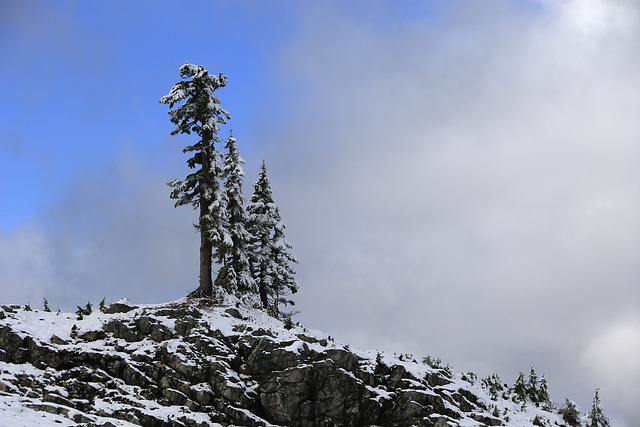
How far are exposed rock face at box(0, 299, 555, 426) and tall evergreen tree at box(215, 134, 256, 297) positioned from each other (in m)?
7.38

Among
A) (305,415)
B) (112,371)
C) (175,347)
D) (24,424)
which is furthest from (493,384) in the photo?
(24,424)

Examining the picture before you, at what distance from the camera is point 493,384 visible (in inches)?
1303

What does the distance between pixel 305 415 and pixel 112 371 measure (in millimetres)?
9263

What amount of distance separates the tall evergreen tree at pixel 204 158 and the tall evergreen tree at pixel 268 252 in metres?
4.68

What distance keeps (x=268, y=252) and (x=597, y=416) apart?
2387 cm

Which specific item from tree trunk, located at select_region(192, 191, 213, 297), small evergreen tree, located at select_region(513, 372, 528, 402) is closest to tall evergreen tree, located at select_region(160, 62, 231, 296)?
tree trunk, located at select_region(192, 191, 213, 297)

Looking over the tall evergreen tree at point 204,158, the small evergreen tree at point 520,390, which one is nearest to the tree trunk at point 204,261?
the tall evergreen tree at point 204,158

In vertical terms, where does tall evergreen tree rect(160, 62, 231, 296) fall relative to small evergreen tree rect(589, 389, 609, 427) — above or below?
above

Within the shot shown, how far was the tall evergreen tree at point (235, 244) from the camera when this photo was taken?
124 feet

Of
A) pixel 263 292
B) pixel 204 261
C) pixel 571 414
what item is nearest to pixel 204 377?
pixel 204 261

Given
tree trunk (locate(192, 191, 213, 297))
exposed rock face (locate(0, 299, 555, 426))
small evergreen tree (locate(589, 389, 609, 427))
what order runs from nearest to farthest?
exposed rock face (locate(0, 299, 555, 426))
small evergreen tree (locate(589, 389, 609, 427))
tree trunk (locate(192, 191, 213, 297))

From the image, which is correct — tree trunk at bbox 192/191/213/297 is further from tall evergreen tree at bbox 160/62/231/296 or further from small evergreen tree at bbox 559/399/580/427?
small evergreen tree at bbox 559/399/580/427

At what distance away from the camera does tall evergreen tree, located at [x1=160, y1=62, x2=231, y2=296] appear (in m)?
36.4

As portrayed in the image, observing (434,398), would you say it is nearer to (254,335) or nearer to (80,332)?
(254,335)
